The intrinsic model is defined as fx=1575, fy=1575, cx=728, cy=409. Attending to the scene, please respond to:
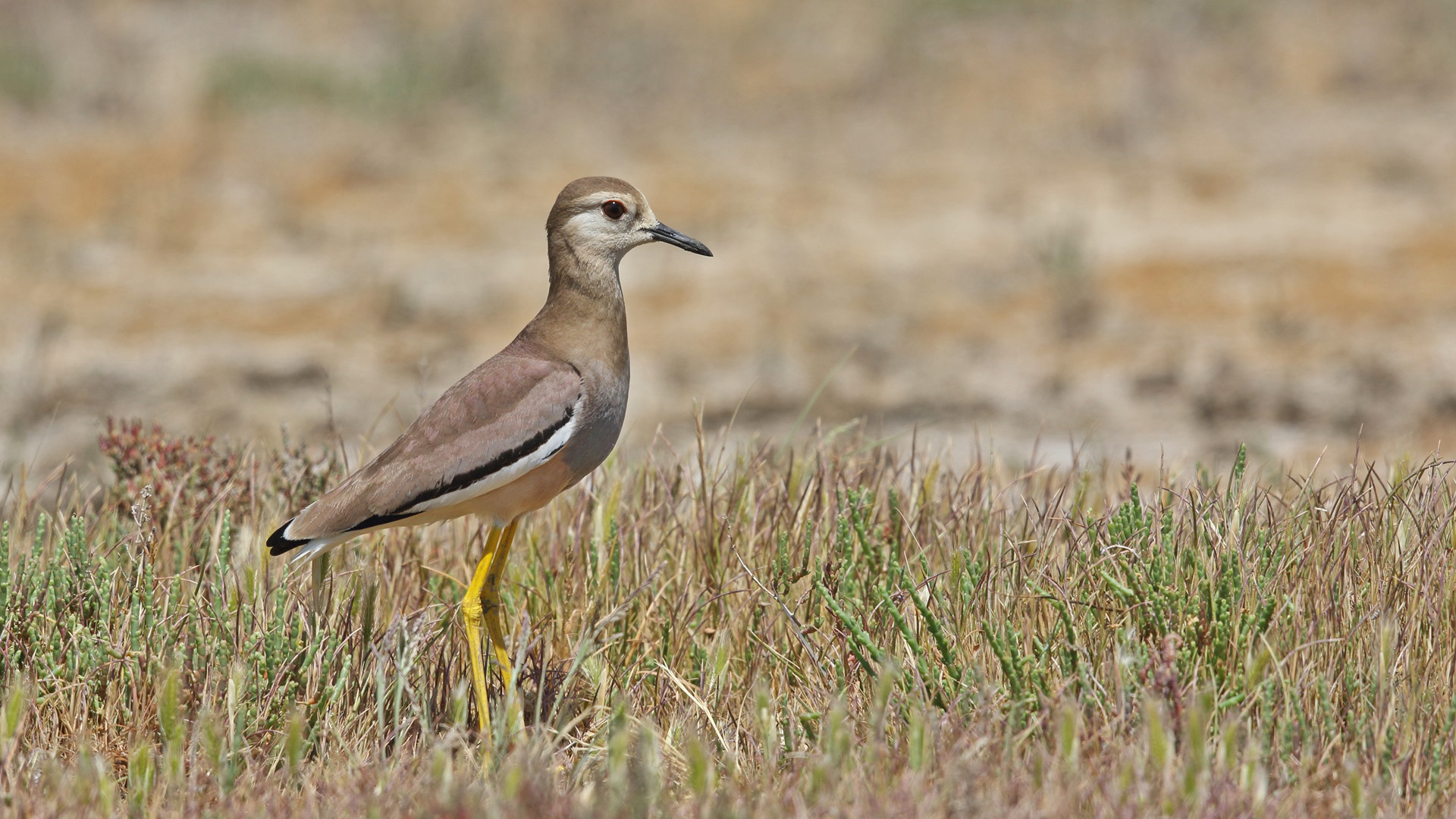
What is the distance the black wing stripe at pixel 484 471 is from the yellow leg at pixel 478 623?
196 mm

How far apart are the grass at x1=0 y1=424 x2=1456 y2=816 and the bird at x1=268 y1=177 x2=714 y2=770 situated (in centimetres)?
19

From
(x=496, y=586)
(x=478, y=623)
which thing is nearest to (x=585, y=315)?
(x=496, y=586)

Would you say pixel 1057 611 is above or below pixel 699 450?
below

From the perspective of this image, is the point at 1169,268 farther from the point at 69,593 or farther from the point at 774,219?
the point at 69,593

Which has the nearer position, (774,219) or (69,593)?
(69,593)

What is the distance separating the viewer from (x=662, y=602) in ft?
13.9

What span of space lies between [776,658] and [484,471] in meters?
0.86

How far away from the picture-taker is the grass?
3047mm

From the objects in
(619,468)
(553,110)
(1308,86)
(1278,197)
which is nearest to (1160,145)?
(1278,197)

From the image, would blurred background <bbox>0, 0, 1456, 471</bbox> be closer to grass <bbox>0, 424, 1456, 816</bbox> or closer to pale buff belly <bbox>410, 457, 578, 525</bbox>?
grass <bbox>0, 424, 1456, 816</bbox>

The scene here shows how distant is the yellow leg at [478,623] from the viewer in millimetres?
3734

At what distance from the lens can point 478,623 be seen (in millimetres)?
3877

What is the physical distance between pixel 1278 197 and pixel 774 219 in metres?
3.75

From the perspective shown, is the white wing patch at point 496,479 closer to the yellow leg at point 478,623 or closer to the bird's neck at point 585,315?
the yellow leg at point 478,623
